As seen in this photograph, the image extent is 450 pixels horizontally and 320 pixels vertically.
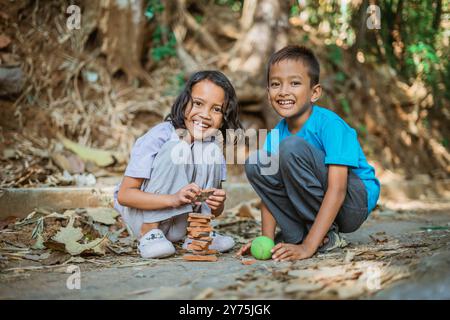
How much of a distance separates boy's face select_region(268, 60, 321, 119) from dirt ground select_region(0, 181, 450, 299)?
813mm

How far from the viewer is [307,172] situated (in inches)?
99.0

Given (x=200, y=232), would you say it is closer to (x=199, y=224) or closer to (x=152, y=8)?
(x=199, y=224)

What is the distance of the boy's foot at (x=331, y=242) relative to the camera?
2.58m

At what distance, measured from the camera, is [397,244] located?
2.61 metres

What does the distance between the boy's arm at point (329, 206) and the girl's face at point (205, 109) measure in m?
0.73

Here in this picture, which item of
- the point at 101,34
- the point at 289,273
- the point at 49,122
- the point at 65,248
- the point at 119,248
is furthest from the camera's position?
the point at 101,34

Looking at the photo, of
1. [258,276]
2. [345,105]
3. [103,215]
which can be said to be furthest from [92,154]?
[345,105]

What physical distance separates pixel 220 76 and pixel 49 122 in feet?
7.94

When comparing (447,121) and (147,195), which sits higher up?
(447,121)

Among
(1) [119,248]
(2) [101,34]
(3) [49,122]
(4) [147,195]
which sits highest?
(2) [101,34]

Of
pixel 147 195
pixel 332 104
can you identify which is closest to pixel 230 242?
pixel 147 195

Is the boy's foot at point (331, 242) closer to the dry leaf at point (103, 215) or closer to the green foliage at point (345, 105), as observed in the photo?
the dry leaf at point (103, 215)

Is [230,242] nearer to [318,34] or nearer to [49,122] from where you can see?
[49,122]

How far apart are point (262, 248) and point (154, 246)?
56 centimetres
